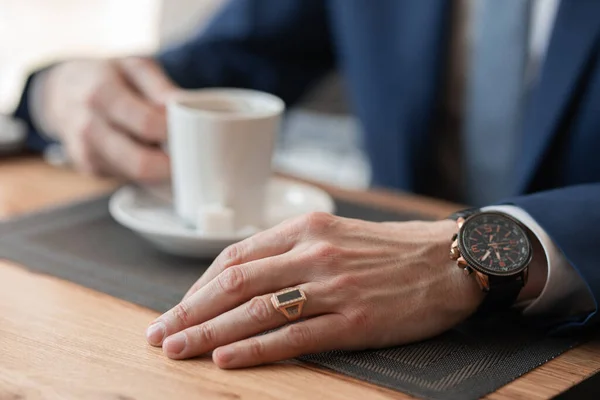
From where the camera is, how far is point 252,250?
68 centimetres

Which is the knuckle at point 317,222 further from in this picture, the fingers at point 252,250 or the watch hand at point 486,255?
the watch hand at point 486,255

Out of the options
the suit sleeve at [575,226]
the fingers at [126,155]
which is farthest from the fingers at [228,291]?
the fingers at [126,155]

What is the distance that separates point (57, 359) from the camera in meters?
0.60

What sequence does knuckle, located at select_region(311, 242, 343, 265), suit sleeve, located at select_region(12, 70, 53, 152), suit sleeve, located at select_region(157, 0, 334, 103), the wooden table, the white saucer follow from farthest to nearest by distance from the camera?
1. suit sleeve, located at select_region(157, 0, 334, 103)
2. suit sleeve, located at select_region(12, 70, 53, 152)
3. the white saucer
4. knuckle, located at select_region(311, 242, 343, 265)
5. the wooden table

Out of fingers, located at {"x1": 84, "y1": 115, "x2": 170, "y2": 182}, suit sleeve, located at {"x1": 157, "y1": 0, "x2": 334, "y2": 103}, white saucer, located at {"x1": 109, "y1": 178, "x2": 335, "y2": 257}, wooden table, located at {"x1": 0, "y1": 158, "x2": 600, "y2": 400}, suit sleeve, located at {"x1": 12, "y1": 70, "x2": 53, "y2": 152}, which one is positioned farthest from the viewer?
suit sleeve, located at {"x1": 157, "y1": 0, "x2": 334, "y2": 103}

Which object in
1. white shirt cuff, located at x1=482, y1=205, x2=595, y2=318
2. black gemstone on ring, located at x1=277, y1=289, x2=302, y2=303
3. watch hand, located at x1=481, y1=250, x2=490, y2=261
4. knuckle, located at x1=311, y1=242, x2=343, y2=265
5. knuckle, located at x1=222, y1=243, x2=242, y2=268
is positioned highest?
knuckle, located at x1=311, y1=242, x2=343, y2=265

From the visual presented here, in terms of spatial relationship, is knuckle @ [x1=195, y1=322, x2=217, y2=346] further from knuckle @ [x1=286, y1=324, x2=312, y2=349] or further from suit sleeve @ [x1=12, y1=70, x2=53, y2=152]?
suit sleeve @ [x1=12, y1=70, x2=53, y2=152]

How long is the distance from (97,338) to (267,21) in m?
1.03

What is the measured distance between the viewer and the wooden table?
57 cm

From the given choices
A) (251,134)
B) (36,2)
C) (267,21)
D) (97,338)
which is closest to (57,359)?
(97,338)

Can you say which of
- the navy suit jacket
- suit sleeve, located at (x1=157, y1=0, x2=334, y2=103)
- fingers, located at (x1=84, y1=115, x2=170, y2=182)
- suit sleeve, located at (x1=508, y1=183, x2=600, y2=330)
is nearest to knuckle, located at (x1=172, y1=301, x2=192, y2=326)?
suit sleeve, located at (x1=508, y1=183, x2=600, y2=330)

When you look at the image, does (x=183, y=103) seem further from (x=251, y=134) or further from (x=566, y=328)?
(x=566, y=328)

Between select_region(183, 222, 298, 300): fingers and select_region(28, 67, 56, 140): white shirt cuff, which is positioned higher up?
select_region(183, 222, 298, 300): fingers

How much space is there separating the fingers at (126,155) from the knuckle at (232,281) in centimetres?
42
